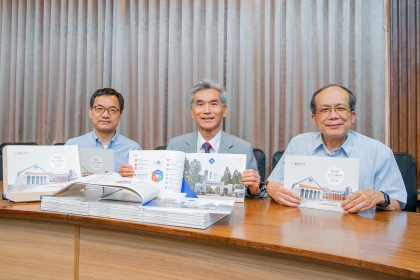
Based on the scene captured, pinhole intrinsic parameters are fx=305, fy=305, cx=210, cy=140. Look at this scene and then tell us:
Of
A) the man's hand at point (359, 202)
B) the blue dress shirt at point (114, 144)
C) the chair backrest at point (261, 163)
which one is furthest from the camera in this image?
the blue dress shirt at point (114, 144)

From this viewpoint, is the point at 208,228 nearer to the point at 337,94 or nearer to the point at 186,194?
the point at 186,194

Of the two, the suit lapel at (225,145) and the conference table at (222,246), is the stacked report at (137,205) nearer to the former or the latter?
the conference table at (222,246)

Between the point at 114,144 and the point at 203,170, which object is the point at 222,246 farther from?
the point at 114,144

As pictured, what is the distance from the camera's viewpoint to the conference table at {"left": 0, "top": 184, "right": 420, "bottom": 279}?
2.47 ft

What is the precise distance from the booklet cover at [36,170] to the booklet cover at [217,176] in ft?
1.73

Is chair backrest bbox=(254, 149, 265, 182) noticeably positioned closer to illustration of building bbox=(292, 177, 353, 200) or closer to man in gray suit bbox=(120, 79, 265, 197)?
man in gray suit bbox=(120, 79, 265, 197)

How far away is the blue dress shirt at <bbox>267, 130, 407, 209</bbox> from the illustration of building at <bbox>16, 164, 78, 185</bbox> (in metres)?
1.06

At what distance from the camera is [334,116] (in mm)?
1546

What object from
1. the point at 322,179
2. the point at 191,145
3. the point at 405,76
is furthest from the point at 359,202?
the point at 405,76

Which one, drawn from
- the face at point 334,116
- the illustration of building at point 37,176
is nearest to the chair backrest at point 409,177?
the face at point 334,116

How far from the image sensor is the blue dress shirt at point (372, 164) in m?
1.46

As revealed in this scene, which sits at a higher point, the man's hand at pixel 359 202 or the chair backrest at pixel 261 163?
the chair backrest at pixel 261 163

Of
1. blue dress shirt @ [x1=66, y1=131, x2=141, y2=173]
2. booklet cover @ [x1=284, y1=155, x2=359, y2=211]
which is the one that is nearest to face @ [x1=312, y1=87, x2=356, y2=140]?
booklet cover @ [x1=284, y1=155, x2=359, y2=211]

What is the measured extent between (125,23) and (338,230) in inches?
100
